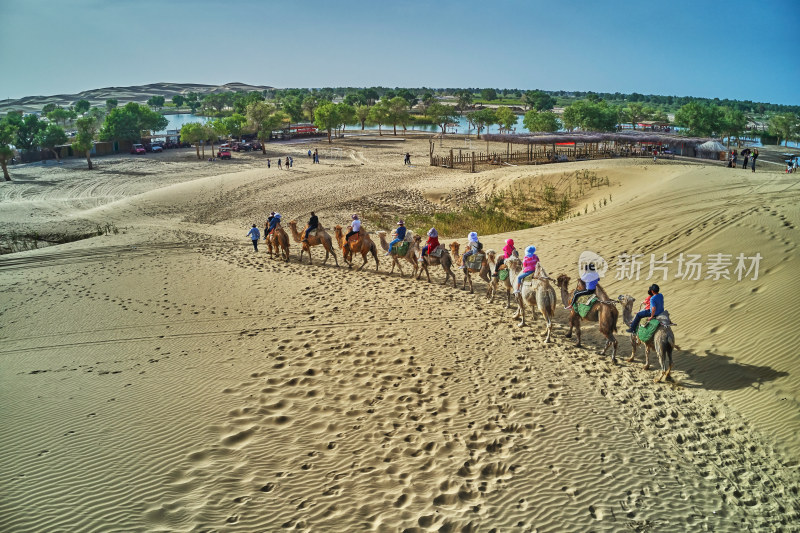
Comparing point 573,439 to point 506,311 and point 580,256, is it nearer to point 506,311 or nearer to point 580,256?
point 506,311

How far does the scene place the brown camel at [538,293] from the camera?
11539 mm

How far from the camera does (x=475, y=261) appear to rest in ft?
47.3

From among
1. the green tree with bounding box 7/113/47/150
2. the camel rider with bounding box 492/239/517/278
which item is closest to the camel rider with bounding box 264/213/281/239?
the camel rider with bounding box 492/239/517/278

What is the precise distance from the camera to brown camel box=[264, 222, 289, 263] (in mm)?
17969

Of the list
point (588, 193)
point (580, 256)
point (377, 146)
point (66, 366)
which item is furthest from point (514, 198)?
point (377, 146)

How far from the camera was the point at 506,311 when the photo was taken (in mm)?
13562

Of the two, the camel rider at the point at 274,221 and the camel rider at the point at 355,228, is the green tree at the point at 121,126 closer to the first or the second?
the camel rider at the point at 274,221

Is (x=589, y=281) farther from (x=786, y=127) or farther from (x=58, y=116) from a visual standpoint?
(x=58, y=116)

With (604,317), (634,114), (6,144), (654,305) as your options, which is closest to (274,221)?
(604,317)

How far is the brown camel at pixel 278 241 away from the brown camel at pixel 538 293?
8611 millimetres

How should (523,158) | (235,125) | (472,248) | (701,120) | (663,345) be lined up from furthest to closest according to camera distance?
(235,125) → (701,120) → (523,158) → (472,248) → (663,345)

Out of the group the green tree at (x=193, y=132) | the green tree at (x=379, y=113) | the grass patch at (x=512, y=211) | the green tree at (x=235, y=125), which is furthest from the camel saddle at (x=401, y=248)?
the green tree at (x=379, y=113)

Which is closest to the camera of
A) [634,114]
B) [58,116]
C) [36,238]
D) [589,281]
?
[589,281]

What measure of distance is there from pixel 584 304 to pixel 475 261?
153 inches
